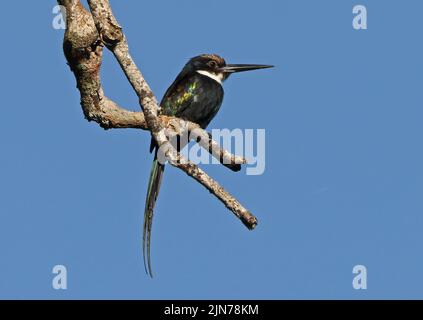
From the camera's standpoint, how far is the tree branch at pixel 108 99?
5.83 meters

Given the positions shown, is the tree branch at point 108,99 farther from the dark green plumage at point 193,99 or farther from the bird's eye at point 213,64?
the bird's eye at point 213,64

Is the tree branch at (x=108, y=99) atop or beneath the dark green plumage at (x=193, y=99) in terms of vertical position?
beneath

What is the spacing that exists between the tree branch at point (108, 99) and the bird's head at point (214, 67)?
2.19 metres

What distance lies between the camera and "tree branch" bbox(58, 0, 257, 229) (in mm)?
5832

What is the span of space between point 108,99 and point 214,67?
8.45 ft

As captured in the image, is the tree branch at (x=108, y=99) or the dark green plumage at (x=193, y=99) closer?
the tree branch at (x=108, y=99)

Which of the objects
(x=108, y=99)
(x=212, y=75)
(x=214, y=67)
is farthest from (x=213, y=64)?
(x=108, y=99)

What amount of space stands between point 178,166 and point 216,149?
0.73m

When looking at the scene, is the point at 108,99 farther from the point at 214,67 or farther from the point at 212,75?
the point at 214,67

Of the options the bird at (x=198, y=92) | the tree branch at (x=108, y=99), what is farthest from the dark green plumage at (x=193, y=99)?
the tree branch at (x=108, y=99)

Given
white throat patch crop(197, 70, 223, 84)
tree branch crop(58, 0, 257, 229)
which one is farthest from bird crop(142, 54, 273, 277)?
tree branch crop(58, 0, 257, 229)

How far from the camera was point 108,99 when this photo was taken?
272 inches

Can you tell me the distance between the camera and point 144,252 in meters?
7.46
